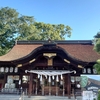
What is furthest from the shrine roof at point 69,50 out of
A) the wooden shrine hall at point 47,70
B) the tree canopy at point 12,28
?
the tree canopy at point 12,28

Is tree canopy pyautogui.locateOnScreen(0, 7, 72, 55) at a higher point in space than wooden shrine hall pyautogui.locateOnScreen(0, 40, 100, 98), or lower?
higher

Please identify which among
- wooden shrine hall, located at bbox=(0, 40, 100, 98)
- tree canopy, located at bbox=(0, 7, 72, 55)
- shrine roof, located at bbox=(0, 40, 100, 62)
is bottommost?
wooden shrine hall, located at bbox=(0, 40, 100, 98)

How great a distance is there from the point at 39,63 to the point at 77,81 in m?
3.53

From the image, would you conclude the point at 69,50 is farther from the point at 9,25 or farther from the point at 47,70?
the point at 9,25

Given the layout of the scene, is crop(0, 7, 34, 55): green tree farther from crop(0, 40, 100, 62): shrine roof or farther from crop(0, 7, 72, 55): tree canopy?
crop(0, 40, 100, 62): shrine roof

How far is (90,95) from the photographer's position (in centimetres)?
679

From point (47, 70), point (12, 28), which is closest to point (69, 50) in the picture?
point (47, 70)

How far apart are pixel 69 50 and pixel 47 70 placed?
457 cm

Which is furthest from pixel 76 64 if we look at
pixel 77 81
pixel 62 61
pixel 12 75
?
pixel 12 75

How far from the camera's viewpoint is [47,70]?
1158cm

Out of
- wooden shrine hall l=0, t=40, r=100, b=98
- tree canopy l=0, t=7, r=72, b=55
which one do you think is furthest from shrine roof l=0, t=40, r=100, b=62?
tree canopy l=0, t=7, r=72, b=55

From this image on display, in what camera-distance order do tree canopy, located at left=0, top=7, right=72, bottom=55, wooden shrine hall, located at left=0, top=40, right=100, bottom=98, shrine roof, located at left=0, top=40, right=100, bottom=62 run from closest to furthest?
1. wooden shrine hall, located at left=0, top=40, right=100, bottom=98
2. shrine roof, located at left=0, top=40, right=100, bottom=62
3. tree canopy, located at left=0, top=7, right=72, bottom=55

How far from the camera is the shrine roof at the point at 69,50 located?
13.4 meters

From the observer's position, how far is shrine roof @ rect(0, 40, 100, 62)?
13.4 m
